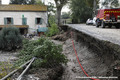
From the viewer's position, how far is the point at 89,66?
8094 mm

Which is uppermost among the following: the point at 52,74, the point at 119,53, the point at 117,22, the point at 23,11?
the point at 23,11

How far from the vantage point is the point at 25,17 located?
33.4 m

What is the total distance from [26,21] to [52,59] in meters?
26.4

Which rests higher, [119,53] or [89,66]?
[119,53]

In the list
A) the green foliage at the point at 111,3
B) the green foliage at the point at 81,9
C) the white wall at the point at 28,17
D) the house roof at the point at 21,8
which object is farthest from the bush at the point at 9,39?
the green foliage at the point at 111,3

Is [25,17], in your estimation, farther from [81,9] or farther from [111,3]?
[111,3]

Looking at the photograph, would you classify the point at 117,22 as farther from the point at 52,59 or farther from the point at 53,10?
the point at 53,10

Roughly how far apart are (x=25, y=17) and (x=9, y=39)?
721 inches

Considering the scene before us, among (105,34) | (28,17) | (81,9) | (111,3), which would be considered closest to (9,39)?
(105,34)

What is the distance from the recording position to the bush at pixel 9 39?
616 inches

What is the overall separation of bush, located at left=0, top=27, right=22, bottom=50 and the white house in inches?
645

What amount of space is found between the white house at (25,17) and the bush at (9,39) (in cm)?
1638

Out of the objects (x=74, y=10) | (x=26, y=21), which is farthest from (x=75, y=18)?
(x=26, y=21)

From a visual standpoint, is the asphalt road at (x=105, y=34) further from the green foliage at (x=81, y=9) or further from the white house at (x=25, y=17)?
the green foliage at (x=81, y=9)
